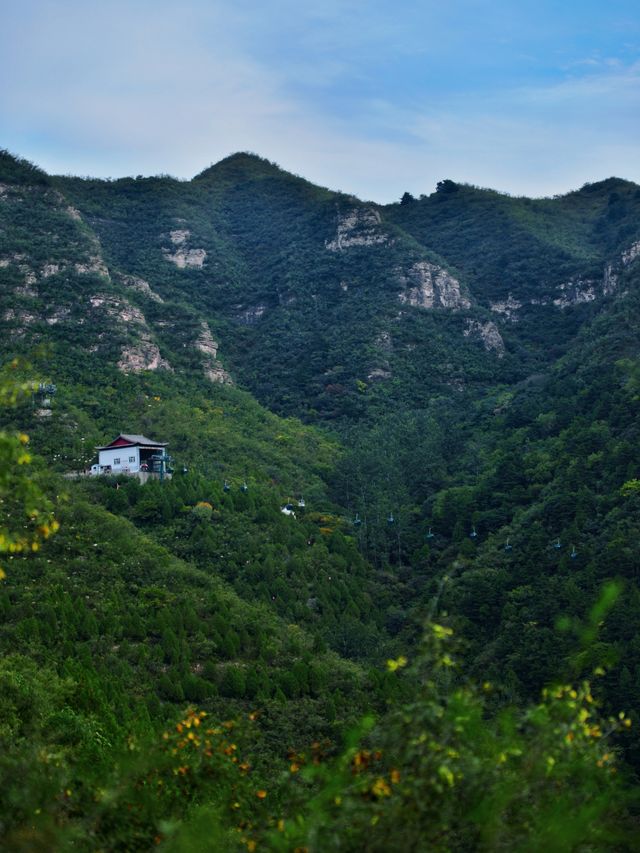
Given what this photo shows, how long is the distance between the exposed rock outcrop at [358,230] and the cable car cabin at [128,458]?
60.6 m

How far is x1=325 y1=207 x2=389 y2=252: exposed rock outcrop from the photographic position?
116500 millimetres

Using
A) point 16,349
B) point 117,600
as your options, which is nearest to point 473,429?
point 16,349

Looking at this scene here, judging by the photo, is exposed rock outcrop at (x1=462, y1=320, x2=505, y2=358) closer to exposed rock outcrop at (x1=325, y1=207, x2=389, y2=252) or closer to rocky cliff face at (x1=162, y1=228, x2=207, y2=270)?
exposed rock outcrop at (x1=325, y1=207, x2=389, y2=252)

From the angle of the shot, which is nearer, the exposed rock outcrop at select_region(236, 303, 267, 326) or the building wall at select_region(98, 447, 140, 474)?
the building wall at select_region(98, 447, 140, 474)

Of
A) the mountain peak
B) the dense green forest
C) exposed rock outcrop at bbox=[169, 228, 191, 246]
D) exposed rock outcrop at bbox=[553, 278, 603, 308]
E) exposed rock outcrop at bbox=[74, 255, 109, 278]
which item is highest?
the mountain peak

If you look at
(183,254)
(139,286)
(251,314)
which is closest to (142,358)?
(139,286)

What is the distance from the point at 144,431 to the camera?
67125mm

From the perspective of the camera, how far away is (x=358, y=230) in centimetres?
11806

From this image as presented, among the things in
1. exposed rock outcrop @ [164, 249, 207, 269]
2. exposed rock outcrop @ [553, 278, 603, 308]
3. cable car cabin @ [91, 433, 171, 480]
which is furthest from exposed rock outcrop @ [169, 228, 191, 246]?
cable car cabin @ [91, 433, 171, 480]

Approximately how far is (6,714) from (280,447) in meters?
51.0

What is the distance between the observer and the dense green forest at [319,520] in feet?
32.2

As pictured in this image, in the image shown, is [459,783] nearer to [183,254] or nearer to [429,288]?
[429,288]

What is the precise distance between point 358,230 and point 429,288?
575 inches

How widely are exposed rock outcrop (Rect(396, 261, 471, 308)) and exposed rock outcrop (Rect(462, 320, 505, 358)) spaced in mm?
3937
